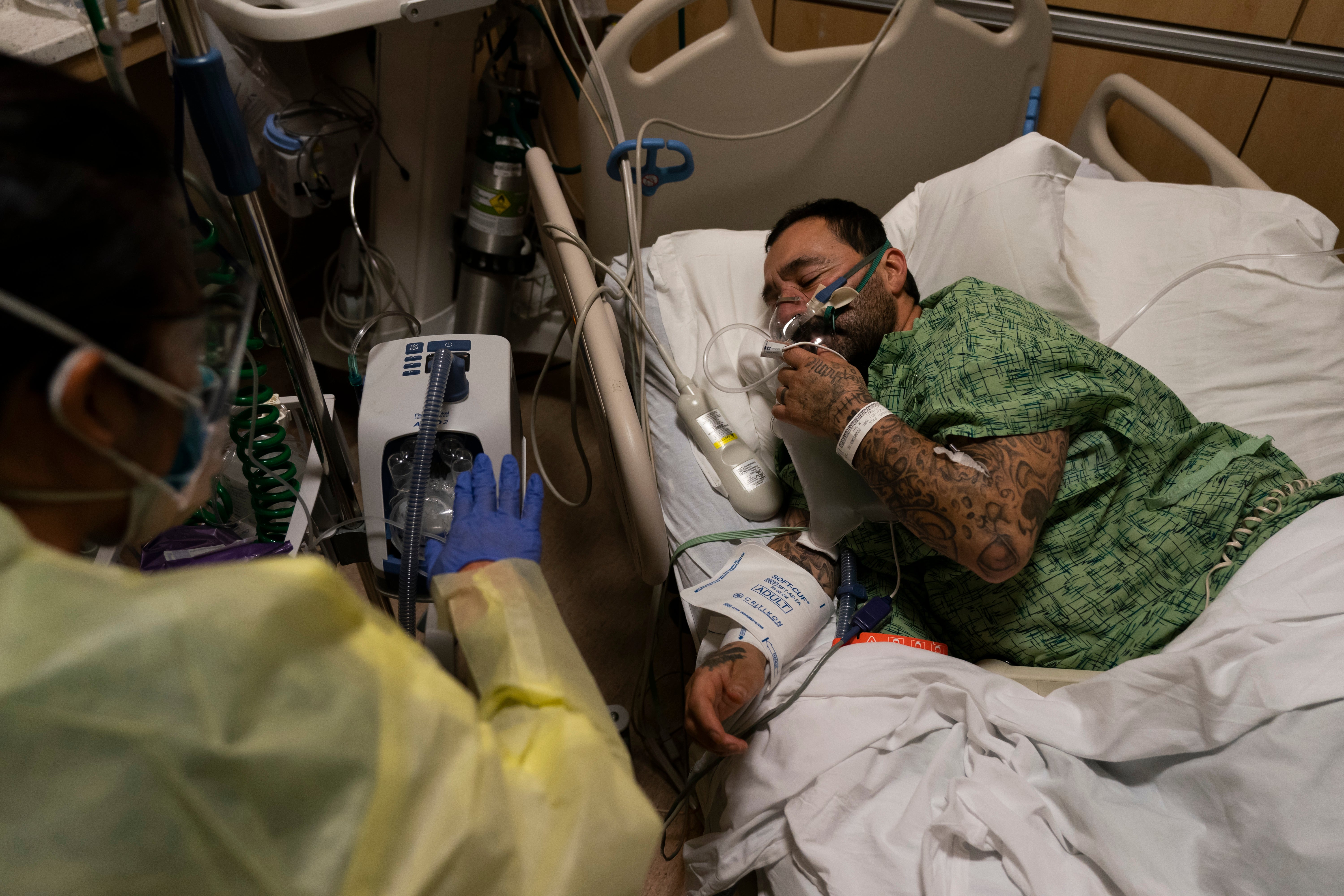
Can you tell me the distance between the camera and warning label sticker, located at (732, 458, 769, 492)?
1.43 metres

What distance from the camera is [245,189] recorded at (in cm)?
85

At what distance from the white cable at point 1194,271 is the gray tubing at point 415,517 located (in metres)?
1.27

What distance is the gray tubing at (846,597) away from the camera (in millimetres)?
1274

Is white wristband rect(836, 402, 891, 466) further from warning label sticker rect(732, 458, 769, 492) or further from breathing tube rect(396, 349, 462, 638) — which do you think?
breathing tube rect(396, 349, 462, 638)

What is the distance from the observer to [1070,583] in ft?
4.04

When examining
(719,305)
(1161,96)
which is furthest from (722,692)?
(1161,96)

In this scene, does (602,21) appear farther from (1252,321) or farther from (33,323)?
(33,323)

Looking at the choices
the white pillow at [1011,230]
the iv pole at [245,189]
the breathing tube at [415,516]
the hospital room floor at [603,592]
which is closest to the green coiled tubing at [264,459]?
the iv pole at [245,189]

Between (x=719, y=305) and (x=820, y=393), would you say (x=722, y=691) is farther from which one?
(x=719, y=305)

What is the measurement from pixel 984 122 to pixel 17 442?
6.40 ft

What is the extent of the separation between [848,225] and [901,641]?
76 cm

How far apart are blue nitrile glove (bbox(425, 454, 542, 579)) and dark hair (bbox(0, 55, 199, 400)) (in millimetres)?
379

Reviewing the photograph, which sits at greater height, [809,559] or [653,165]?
[653,165]

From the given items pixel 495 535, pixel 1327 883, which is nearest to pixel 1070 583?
pixel 1327 883
